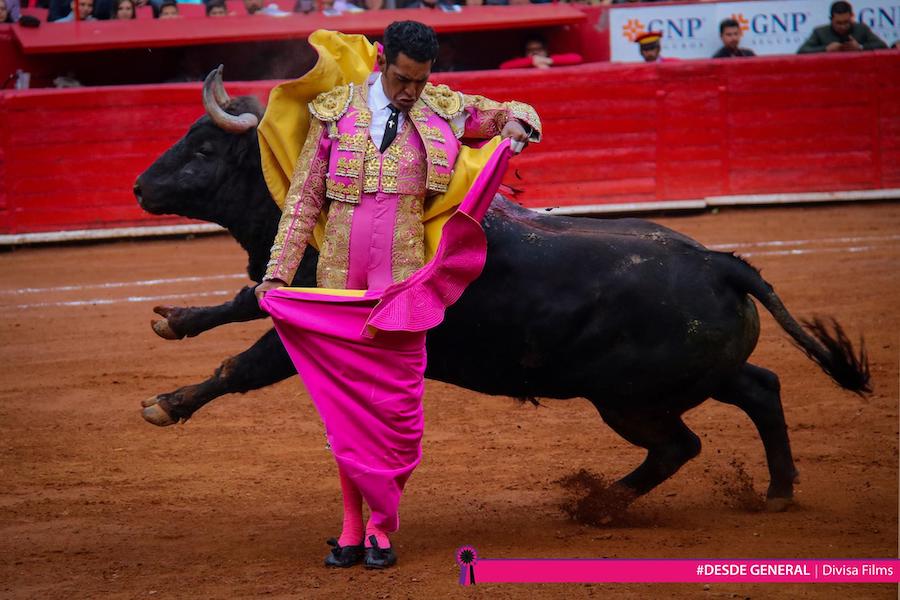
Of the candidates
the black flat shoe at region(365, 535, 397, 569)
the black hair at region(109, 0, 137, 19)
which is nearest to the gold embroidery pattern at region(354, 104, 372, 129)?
the black flat shoe at region(365, 535, 397, 569)

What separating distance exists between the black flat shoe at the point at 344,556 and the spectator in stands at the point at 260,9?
8504 mm

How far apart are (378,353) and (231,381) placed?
1.78 ft

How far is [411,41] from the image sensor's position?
318cm

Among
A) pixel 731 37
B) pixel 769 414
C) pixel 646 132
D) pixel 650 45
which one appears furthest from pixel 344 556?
pixel 731 37

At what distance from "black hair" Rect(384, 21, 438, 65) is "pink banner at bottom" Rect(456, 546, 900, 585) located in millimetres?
1333

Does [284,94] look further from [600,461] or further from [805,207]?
[805,207]

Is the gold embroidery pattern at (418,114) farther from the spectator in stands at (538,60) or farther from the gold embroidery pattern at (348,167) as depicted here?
the spectator in stands at (538,60)

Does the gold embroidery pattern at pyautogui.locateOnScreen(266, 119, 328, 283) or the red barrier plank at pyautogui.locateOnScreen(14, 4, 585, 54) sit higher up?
the gold embroidery pattern at pyautogui.locateOnScreen(266, 119, 328, 283)

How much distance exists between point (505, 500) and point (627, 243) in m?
1.10

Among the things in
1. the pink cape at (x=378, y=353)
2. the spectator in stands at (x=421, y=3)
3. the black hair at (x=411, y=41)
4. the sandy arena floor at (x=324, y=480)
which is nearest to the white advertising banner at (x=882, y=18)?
the spectator in stands at (x=421, y=3)

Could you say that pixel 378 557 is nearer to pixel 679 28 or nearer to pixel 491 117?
pixel 491 117

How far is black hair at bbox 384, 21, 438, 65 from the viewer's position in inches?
125

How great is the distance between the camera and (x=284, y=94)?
12.0ft

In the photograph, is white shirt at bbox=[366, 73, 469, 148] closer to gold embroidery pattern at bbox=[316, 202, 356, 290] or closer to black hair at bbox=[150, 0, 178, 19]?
gold embroidery pattern at bbox=[316, 202, 356, 290]
